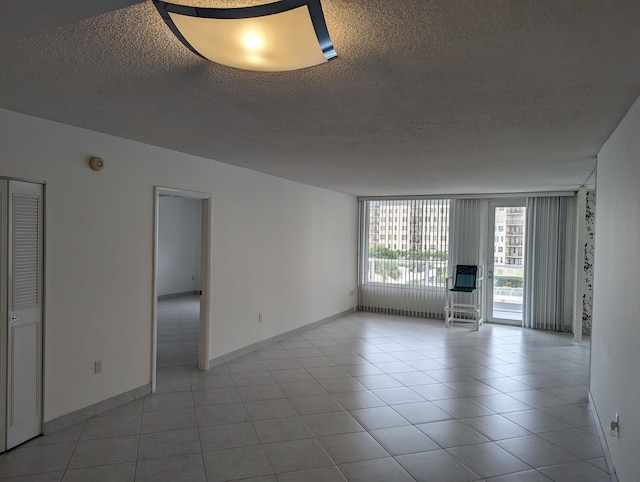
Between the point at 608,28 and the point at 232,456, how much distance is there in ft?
10.4

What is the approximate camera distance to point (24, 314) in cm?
300

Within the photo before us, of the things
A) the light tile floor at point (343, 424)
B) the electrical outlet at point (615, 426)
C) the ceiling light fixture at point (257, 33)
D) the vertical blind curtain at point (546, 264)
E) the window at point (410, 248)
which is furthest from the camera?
the window at point (410, 248)

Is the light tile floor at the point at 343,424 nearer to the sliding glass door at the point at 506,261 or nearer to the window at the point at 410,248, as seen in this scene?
the sliding glass door at the point at 506,261

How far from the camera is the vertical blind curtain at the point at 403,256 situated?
26.6 feet

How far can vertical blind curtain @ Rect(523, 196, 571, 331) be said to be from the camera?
7117 mm

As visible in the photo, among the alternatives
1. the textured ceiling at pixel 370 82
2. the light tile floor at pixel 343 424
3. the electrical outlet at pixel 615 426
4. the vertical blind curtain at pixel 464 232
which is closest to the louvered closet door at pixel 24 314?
the light tile floor at pixel 343 424

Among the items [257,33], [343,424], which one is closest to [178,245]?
[343,424]

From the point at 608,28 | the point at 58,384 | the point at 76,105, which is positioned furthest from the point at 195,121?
the point at 608,28

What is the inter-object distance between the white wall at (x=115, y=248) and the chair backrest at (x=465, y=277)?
11.9 feet

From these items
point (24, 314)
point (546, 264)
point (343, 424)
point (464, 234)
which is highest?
point (464, 234)

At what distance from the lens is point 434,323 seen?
7715 millimetres

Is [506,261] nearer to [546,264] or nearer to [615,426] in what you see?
[546,264]

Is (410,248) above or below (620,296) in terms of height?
above

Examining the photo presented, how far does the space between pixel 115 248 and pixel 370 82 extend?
266 centimetres
